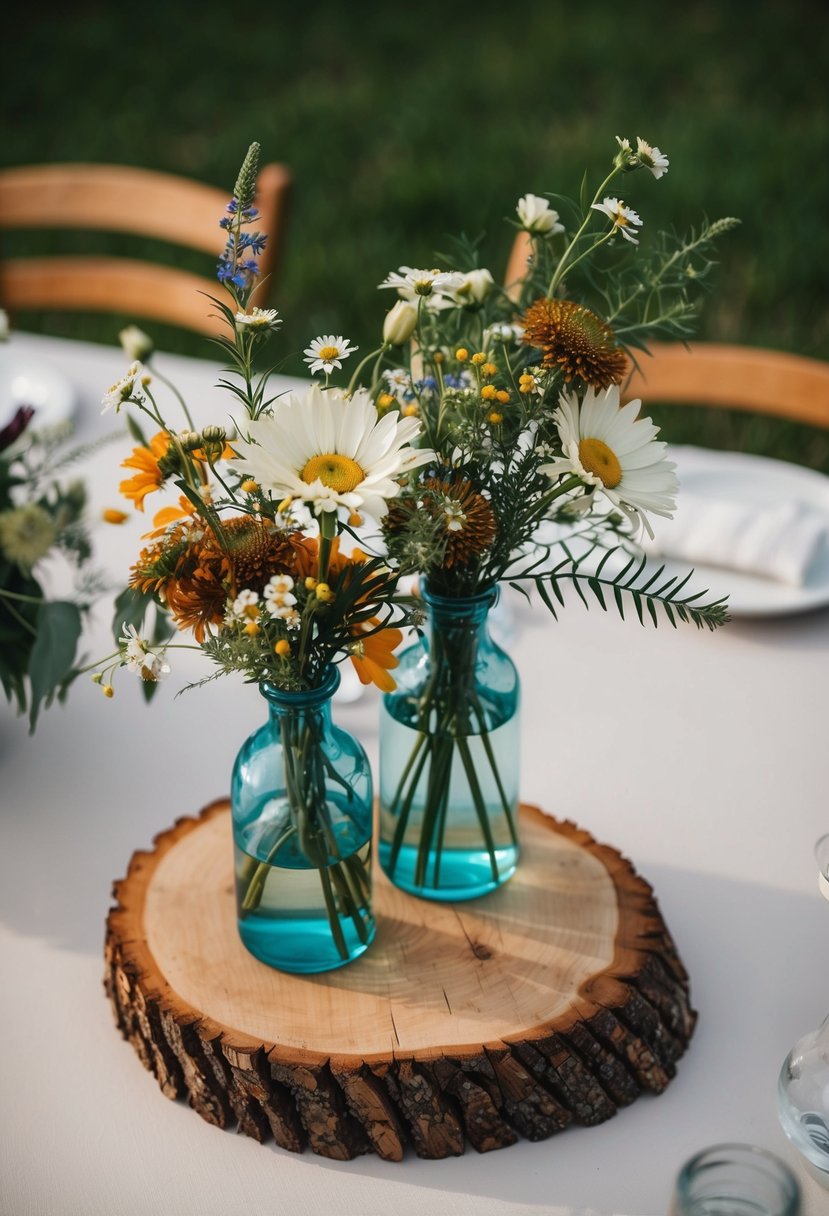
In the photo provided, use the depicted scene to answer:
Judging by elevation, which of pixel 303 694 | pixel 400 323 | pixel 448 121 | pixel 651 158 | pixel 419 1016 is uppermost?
pixel 448 121

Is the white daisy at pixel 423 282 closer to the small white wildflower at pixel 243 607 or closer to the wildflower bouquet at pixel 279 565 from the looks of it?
the wildflower bouquet at pixel 279 565

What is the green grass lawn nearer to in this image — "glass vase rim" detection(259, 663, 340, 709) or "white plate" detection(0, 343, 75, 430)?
"white plate" detection(0, 343, 75, 430)

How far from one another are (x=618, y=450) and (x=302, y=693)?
0.75 ft

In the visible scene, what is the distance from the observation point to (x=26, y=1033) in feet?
3.02

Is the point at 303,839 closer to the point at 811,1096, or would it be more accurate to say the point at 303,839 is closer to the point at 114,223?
the point at 811,1096

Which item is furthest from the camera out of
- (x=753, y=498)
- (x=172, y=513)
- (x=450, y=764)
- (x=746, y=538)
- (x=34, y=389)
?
(x=34, y=389)

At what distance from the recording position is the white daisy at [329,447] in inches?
27.2

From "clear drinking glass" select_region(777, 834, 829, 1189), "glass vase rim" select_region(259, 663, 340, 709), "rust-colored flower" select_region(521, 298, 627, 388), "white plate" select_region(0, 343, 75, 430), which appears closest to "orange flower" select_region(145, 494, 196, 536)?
"glass vase rim" select_region(259, 663, 340, 709)

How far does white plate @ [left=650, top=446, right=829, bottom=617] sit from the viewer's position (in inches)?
50.3

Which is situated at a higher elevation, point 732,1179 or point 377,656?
point 377,656

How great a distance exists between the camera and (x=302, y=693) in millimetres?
791

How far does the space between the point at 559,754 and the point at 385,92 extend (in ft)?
11.6

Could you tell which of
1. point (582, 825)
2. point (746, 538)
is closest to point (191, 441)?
point (582, 825)

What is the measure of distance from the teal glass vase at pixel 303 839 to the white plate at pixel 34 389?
818mm
